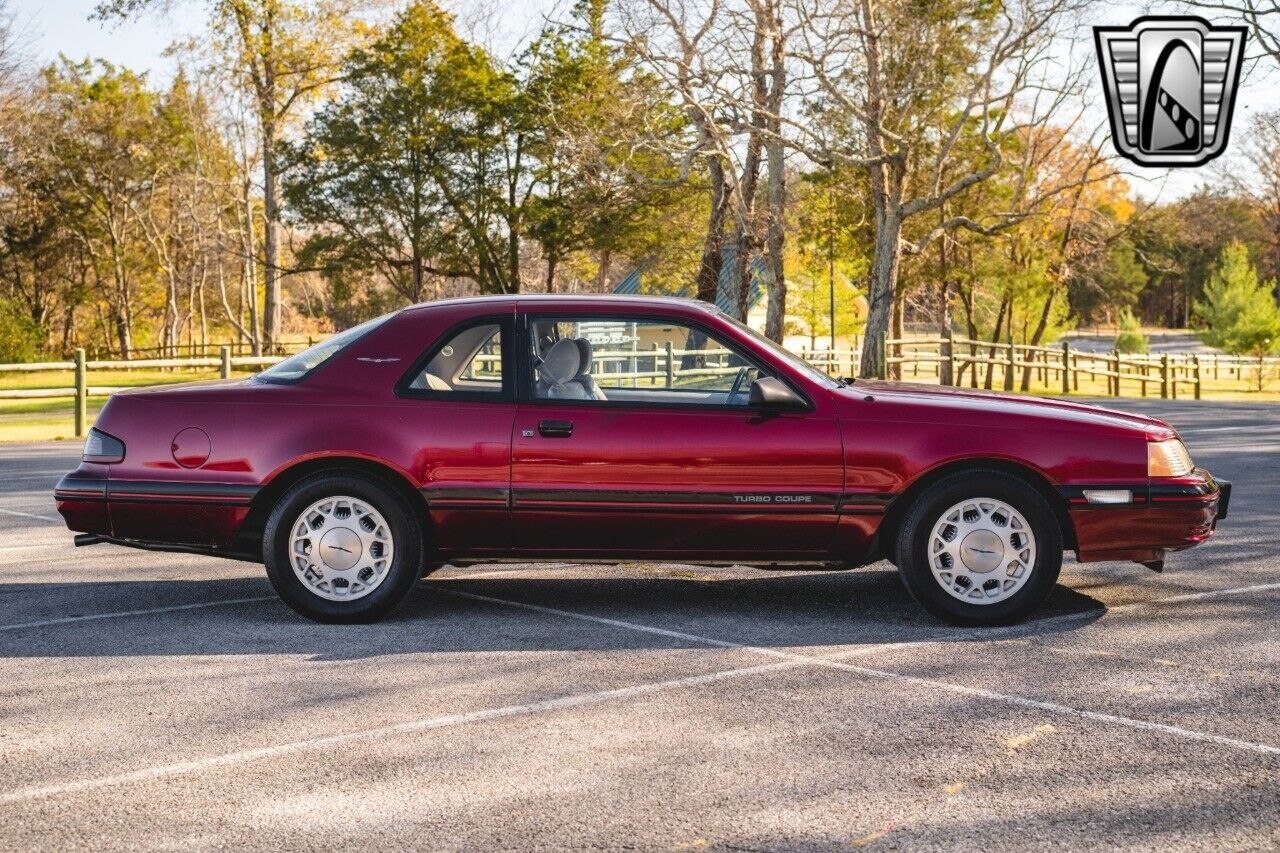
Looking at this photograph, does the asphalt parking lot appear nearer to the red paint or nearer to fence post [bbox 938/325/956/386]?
the red paint

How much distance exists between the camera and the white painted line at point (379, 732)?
421 centimetres

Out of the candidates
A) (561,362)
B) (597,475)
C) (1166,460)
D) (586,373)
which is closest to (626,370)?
(586,373)

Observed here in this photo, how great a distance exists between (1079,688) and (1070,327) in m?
57.5

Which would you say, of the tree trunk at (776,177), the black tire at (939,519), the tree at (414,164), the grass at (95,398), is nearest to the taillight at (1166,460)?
the black tire at (939,519)

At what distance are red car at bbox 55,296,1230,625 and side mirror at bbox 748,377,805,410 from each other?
12 mm

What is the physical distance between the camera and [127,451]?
664 cm

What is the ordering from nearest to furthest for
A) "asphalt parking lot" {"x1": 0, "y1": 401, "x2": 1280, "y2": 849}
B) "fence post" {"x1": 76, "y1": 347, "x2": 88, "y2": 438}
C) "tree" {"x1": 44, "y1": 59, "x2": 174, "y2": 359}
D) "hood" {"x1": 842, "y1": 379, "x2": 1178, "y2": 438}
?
"asphalt parking lot" {"x1": 0, "y1": 401, "x2": 1280, "y2": 849} < "hood" {"x1": 842, "y1": 379, "x2": 1178, "y2": 438} < "fence post" {"x1": 76, "y1": 347, "x2": 88, "y2": 438} < "tree" {"x1": 44, "y1": 59, "x2": 174, "y2": 359}

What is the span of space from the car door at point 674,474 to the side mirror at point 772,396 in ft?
0.16

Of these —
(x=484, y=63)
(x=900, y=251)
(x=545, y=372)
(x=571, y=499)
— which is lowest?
(x=571, y=499)

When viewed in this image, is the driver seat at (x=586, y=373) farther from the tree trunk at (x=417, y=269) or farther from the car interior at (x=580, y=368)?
the tree trunk at (x=417, y=269)

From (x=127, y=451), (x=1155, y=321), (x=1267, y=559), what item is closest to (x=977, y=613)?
(x=1267, y=559)

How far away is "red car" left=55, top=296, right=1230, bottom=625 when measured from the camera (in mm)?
6438

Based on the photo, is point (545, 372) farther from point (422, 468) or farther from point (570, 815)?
point (570, 815)

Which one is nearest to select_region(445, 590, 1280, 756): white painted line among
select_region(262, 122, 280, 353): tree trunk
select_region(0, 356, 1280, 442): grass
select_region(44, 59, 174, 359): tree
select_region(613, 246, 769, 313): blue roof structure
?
select_region(613, 246, 769, 313): blue roof structure
